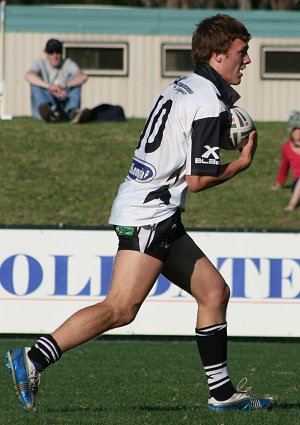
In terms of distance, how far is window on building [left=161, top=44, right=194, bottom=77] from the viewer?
82.7ft

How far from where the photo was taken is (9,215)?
56.2ft

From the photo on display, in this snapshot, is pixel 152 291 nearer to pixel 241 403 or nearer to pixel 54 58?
pixel 241 403

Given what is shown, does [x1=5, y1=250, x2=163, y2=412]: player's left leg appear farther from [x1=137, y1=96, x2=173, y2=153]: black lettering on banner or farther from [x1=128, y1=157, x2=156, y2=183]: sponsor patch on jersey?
[x1=137, y1=96, x2=173, y2=153]: black lettering on banner

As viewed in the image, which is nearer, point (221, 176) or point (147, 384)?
point (221, 176)

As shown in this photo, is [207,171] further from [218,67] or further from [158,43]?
[158,43]

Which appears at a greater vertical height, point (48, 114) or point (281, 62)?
point (281, 62)

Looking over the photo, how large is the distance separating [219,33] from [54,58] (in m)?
11.9

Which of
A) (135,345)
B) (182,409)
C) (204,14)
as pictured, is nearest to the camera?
(182,409)

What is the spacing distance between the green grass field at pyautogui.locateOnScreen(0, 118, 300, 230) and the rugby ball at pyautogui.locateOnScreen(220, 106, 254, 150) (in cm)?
948

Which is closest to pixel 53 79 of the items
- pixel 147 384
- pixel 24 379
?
pixel 147 384

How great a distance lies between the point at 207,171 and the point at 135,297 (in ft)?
2.60

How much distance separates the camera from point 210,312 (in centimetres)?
677

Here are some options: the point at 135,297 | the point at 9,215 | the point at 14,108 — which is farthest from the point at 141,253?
the point at 14,108

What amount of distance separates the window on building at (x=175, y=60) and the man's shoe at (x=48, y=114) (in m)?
5.90
